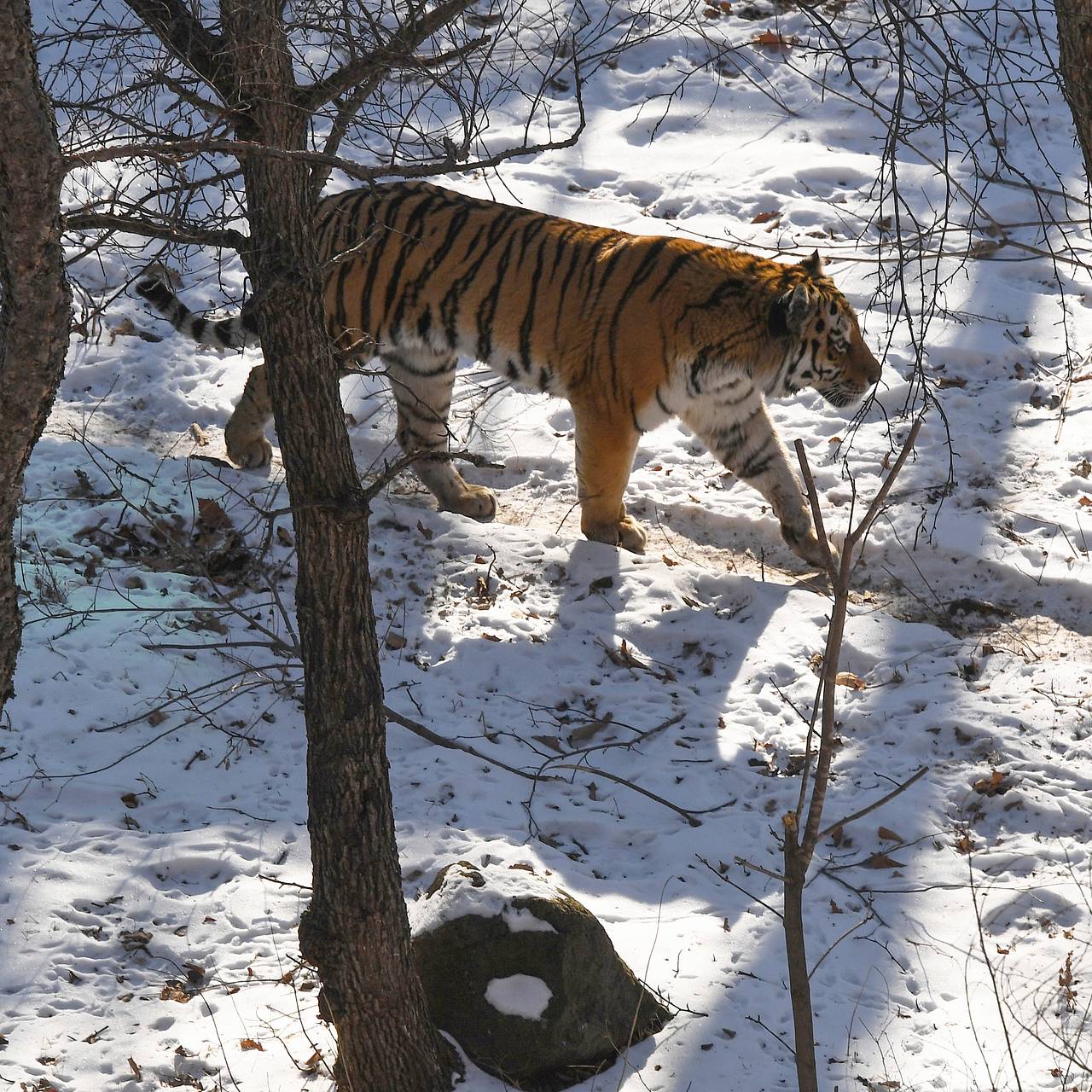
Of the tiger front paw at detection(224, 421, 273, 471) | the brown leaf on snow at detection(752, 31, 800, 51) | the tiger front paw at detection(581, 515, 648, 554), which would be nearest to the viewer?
the brown leaf on snow at detection(752, 31, 800, 51)

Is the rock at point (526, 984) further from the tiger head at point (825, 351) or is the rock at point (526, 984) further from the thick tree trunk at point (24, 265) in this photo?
the tiger head at point (825, 351)

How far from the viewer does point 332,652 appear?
3.28m

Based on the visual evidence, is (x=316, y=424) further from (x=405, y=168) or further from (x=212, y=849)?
(x=212, y=849)

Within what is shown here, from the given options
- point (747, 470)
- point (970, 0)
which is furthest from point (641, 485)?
point (970, 0)

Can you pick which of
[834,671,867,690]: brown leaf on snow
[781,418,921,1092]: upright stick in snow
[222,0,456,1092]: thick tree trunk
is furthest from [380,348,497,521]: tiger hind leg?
[781,418,921,1092]: upright stick in snow

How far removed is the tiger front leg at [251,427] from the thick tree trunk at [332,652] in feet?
11.5

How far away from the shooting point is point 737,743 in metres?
5.36

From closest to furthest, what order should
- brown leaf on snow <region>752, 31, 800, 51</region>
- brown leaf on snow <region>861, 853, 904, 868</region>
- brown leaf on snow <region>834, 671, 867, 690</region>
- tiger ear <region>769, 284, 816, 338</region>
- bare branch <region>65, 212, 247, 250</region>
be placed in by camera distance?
1. bare branch <region>65, 212, 247, 250</region>
2. brown leaf on snow <region>752, 31, 800, 51</region>
3. brown leaf on snow <region>861, 853, 904, 868</region>
4. brown leaf on snow <region>834, 671, 867, 690</region>
5. tiger ear <region>769, 284, 816, 338</region>

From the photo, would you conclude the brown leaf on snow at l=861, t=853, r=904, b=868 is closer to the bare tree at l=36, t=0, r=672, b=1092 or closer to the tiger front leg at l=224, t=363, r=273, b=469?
the bare tree at l=36, t=0, r=672, b=1092

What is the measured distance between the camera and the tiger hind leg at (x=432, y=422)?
22.5 ft

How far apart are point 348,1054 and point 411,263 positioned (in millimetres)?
4228

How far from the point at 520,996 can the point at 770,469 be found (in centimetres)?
355

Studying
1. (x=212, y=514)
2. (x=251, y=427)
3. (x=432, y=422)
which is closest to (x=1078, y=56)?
(x=432, y=422)

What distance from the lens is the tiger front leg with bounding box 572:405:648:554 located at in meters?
6.30
